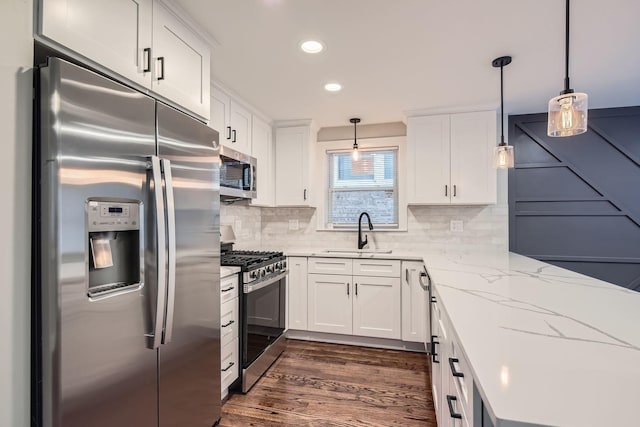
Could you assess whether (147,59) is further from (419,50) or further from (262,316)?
(262,316)

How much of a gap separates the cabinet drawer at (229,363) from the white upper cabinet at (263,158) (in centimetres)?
154

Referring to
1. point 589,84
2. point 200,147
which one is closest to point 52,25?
point 200,147

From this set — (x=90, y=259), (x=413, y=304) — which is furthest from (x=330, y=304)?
(x=90, y=259)

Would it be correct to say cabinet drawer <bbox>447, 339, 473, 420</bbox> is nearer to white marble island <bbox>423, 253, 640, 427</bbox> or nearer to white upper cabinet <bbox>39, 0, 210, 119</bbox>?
white marble island <bbox>423, 253, 640, 427</bbox>

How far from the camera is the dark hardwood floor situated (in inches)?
81.0

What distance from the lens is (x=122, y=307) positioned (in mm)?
1244

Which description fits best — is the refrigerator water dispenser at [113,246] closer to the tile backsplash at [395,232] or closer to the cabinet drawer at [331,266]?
the tile backsplash at [395,232]

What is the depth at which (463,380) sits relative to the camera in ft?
3.47

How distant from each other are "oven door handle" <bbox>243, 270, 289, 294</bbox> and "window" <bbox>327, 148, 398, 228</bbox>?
1103 millimetres

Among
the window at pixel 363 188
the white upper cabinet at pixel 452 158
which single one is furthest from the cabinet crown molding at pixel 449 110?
the window at pixel 363 188

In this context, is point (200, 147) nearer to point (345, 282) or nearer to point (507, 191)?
point (345, 282)

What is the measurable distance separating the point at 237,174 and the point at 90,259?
1743 millimetres

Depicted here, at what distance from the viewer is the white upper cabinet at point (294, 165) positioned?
3656 mm

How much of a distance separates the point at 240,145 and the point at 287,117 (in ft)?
2.66
